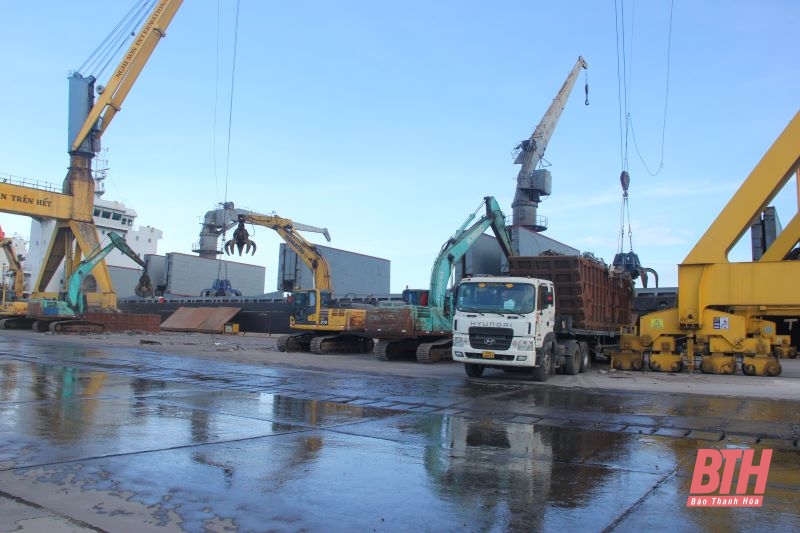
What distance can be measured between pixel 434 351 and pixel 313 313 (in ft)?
21.4

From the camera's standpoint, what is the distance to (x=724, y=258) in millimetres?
18453

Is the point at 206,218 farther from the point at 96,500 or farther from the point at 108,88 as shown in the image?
the point at 96,500

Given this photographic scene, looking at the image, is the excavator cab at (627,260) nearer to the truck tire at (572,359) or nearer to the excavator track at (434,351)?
the excavator track at (434,351)

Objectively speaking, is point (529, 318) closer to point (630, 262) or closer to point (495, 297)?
point (495, 297)

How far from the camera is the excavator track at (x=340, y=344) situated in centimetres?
2600

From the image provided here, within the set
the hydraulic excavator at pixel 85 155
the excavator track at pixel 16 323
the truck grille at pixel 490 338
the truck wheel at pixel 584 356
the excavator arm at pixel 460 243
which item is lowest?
the excavator track at pixel 16 323

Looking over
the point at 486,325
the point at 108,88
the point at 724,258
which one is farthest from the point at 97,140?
the point at 724,258

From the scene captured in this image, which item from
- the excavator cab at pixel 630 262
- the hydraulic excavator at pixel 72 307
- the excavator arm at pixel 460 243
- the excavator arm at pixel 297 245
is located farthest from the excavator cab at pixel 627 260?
the hydraulic excavator at pixel 72 307

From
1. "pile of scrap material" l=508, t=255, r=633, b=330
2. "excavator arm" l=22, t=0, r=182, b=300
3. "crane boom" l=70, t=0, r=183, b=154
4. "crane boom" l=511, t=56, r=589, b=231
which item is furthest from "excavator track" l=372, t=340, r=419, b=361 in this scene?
"crane boom" l=511, t=56, r=589, b=231

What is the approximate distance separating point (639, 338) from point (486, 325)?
23.2ft

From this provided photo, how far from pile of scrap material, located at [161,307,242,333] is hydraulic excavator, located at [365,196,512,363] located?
71.3 ft

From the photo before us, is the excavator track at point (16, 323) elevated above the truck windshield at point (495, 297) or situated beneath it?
situated beneath

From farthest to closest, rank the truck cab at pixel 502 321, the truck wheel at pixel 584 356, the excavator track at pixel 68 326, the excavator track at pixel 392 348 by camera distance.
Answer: the excavator track at pixel 68 326, the excavator track at pixel 392 348, the truck wheel at pixel 584 356, the truck cab at pixel 502 321

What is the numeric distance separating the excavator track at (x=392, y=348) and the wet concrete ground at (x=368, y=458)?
405 inches
